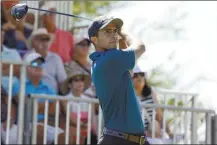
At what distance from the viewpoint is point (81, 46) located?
36.5 ft

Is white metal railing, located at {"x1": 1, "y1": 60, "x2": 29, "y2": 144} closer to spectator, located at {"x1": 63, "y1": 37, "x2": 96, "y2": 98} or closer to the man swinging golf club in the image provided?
spectator, located at {"x1": 63, "y1": 37, "x2": 96, "y2": 98}

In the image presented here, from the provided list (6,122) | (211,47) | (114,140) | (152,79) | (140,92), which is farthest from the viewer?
(152,79)

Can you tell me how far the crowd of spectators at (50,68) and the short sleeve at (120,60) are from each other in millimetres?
2632

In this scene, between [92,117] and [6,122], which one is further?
[92,117]

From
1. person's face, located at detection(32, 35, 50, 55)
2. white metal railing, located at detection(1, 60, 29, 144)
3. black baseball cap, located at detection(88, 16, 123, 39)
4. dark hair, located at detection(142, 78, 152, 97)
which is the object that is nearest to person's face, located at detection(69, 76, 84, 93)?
person's face, located at detection(32, 35, 50, 55)

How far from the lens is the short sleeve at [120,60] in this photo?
6.93m

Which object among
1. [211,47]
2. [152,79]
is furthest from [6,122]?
[152,79]

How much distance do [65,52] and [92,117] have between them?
126cm

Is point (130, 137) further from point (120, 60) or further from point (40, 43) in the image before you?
point (40, 43)

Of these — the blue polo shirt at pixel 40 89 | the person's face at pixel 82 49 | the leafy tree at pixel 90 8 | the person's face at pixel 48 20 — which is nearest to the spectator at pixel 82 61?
the person's face at pixel 82 49

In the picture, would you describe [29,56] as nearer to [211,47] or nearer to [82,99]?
[82,99]

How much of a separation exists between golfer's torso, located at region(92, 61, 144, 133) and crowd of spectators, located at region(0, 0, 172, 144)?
2.55m

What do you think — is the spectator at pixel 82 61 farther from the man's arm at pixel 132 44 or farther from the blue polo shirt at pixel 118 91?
the blue polo shirt at pixel 118 91

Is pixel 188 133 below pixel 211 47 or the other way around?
below
